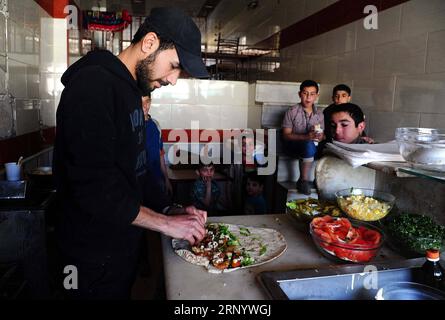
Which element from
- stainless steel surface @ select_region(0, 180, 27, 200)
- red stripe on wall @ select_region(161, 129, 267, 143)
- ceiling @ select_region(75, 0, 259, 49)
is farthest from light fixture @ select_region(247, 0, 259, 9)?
stainless steel surface @ select_region(0, 180, 27, 200)

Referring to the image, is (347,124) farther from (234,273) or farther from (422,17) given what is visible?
(422,17)

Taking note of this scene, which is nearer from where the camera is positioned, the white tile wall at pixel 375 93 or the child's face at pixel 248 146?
the white tile wall at pixel 375 93

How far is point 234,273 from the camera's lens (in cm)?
128

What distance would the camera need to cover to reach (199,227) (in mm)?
1446

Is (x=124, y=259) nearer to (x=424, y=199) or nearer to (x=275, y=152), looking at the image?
(x=424, y=199)

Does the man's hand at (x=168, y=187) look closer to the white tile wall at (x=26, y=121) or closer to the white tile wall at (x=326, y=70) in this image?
the white tile wall at (x=26, y=121)

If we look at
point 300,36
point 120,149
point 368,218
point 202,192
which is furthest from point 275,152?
point 120,149

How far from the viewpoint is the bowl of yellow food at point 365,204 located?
154 centimetres

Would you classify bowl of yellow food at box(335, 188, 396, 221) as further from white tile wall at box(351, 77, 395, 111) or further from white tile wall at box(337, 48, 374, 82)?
white tile wall at box(337, 48, 374, 82)

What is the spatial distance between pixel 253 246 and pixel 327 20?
414 centimetres

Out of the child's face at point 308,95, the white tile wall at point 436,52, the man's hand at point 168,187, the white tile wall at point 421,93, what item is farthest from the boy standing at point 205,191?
the white tile wall at point 436,52

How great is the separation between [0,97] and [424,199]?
8.58 ft

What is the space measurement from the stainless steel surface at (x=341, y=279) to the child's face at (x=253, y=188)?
106 inches

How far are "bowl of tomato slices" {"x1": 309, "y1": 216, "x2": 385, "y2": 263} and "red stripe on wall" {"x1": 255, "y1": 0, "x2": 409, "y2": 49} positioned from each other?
9.17ft
